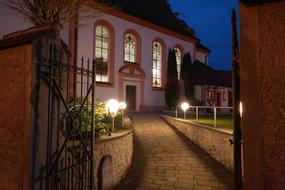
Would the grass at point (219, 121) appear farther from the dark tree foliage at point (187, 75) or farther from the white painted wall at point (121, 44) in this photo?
the dark tree foliage at point (187, 75)

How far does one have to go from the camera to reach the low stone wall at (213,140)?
7.90m

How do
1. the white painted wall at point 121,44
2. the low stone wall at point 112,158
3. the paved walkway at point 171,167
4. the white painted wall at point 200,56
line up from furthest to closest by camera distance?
1. the white painted wall at point 200,56
2. the white painted wall at point 121,44
3. the paved walkway at point 171,167
4. the low stone wall at point 112,158

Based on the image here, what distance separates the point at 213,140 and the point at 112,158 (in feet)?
13.1

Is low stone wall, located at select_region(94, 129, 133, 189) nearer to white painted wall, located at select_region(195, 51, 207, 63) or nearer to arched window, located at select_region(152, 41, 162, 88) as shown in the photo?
arched window, located at select_region(152, 41, 162, 88)

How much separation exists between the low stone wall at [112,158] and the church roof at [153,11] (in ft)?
43.3

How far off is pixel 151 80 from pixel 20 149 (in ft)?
62.3

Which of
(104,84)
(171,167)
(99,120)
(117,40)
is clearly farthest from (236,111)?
(117,40)

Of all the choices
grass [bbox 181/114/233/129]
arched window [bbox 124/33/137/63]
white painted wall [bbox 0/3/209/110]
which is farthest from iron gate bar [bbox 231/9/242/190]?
arched window [bbox 124/33/137/63]

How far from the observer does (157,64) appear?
2294 centimetres

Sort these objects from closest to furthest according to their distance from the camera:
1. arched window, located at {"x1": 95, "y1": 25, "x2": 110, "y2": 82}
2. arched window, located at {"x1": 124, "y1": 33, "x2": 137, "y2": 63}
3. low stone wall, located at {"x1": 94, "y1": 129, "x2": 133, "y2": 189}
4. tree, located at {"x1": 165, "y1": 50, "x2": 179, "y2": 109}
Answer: low stone wall, located at {"x1": 94, "y1": 129, "x2": 133, "y2": 189} < arched window, located at {"x1": 95, "y1": 25, "x2": 110, "y2": 82} < arched window, located at {"x1": 124, "y1": 33, "x2": 137, "y2": 63} < tree, located at {"x1": 165, "y1": 50, "x2": 179, "y2": 109}

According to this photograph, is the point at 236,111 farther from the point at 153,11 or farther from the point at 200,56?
the point at 200,56

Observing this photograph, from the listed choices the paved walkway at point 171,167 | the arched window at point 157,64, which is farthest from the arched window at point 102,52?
the paved walkway at point 171,167

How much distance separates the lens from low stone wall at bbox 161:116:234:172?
311 inches

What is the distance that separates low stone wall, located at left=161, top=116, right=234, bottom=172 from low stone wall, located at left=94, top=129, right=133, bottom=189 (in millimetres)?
2925
